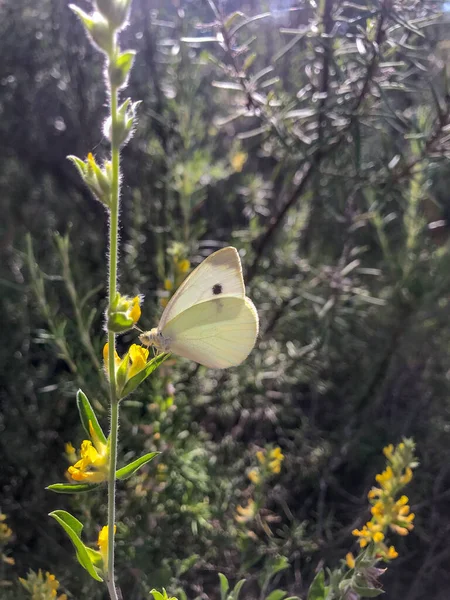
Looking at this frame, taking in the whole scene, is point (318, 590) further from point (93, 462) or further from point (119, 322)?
point (119, 322)

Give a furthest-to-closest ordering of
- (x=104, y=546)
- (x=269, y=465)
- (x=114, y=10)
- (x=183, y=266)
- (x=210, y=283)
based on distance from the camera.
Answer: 1. (x=269, y=465)
2. (x=183, y=266)
3. (x=210, y=283)
4. (x=104, y=546)
5. (x=114, y=10)

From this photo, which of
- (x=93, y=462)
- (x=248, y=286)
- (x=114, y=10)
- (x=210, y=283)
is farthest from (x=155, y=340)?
(x=248, y=286)

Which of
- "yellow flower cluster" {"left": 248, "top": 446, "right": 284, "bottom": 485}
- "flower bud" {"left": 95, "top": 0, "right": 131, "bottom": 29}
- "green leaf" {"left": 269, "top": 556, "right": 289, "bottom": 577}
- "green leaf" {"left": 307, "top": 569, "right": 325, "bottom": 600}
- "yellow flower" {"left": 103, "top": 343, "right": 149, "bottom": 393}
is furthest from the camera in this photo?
"yellow flower cluster" {"left": 248, "top": 446, "right": 284, "bottom": 485}

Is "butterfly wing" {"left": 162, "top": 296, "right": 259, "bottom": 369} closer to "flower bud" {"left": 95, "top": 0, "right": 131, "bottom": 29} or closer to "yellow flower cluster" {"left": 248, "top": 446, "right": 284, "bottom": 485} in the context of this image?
"yellow flower cluster" {"left": 248, "top": 446, "right": 284, "bottom": 485}

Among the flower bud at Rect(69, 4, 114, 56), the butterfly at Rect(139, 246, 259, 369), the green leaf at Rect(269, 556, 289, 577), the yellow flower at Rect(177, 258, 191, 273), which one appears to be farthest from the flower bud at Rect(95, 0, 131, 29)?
the green leaf at Rect(269, 556, 289, 577)

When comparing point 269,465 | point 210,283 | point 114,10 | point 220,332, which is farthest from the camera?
point 269,465

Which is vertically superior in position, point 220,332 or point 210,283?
point 210,283
